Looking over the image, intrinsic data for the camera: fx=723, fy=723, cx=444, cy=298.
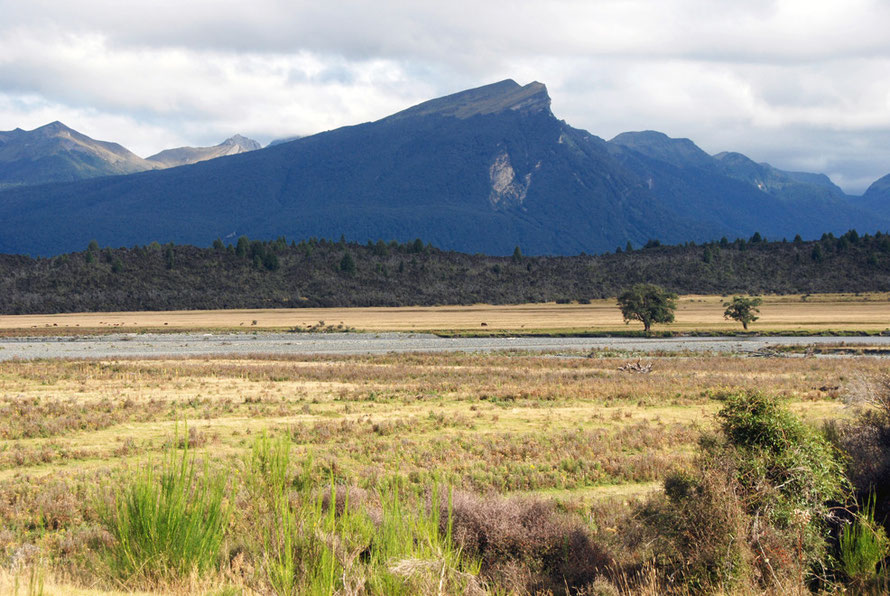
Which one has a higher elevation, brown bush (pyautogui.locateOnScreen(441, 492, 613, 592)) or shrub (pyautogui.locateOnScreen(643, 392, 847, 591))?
shrub (pyautogui.locateOnScreen(643, 392, 847, 591))

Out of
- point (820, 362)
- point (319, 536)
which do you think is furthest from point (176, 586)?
point (820, 362)

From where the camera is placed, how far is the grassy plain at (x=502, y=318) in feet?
273

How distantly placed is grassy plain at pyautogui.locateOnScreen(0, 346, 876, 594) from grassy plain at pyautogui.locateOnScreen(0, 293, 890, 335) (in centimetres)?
3897

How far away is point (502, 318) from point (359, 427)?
78.3 metres

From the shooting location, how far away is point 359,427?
22.9 meters

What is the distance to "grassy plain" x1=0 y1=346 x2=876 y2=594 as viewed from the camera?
12.9m

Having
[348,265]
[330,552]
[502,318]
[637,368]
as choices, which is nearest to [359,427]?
[330,552]

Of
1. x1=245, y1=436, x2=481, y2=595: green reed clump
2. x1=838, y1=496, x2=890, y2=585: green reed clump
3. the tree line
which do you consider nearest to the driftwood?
x1=838, y1=496, x2=890, y2=585: green reed clump

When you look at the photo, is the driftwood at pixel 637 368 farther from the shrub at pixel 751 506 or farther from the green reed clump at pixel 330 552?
the green reed clump at pixel 330 552

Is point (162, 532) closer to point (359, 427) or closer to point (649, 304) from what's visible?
point (359, 427)

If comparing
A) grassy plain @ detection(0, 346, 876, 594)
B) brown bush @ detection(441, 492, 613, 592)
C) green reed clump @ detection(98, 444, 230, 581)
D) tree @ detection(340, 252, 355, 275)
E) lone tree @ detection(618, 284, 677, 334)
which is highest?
tree @ detection(340, 252, 355, 275)

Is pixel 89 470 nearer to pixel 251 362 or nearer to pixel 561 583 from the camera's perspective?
pixel 561 583

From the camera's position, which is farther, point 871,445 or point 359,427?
point 359,427

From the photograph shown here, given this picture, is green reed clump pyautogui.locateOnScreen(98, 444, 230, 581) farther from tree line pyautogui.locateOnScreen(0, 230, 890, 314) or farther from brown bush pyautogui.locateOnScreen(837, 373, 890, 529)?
tree line pyautogui.locateOnScreen(0, 230, 890, 314)
